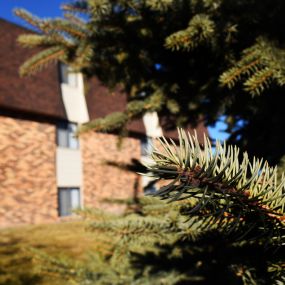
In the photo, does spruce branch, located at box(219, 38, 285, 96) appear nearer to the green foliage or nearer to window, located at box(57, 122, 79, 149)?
the green foliage

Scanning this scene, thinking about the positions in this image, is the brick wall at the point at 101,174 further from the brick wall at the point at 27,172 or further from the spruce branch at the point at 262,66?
the spruce branch at the point at 262,66

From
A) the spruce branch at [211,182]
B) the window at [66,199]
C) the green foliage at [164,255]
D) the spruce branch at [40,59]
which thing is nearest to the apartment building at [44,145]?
the window at [66,199]

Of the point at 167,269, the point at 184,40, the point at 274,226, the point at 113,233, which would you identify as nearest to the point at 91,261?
the point at 167,269

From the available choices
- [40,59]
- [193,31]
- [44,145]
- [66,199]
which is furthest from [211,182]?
[66,199]

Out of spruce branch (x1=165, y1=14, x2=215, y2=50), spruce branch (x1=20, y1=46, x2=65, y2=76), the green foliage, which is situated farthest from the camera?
spruce branch (x1=20, y1=46, x2=65, y2=76)

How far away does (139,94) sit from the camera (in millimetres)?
3088

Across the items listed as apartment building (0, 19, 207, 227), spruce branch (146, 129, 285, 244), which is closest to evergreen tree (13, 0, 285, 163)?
spruce branch (146, 129, 285, 244)

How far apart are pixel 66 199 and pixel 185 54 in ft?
51.3

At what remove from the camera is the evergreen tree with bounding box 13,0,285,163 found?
1840 millimetres

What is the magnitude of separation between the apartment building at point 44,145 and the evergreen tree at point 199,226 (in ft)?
34.8

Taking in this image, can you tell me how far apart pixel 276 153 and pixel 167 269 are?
1189 mm

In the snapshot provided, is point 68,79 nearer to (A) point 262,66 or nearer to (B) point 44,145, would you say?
(B) point 44,145

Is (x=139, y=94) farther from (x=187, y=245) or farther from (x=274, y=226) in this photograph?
(x=274, y=226)

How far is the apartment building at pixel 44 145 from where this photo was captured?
581 inches
